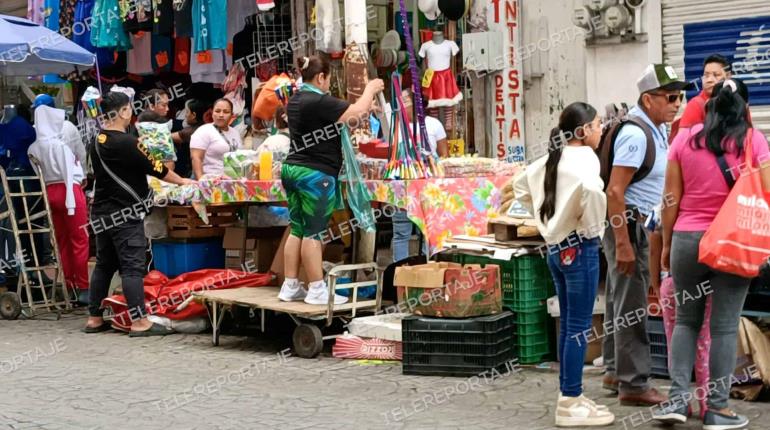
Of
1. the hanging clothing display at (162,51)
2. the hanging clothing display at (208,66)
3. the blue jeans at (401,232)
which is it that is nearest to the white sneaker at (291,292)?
the blue jeans at (401,232)

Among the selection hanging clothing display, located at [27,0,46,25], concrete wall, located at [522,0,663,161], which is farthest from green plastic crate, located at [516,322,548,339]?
hanging clothing display, located at [27,0,46,25]

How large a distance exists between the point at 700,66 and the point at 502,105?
2416mm

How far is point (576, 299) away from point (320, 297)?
120 inches

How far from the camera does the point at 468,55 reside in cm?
1312

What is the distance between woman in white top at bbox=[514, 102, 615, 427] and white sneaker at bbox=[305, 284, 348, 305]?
2.86 metres

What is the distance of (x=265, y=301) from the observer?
30.9ft

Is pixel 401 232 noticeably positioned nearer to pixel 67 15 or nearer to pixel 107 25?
pixel 107 25

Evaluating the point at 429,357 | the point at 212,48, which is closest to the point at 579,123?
the point at 429,357

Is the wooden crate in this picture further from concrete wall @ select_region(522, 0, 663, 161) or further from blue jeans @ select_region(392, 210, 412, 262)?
concrete wall @ select_region(522, 0, 663, 161)

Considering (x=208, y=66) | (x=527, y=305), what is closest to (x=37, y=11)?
(x=208, y=66)

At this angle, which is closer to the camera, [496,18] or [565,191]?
[565,191]

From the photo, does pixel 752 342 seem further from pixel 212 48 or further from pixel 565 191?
pixel 212 48

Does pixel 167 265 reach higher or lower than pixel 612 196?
lower

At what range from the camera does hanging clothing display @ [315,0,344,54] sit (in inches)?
511
